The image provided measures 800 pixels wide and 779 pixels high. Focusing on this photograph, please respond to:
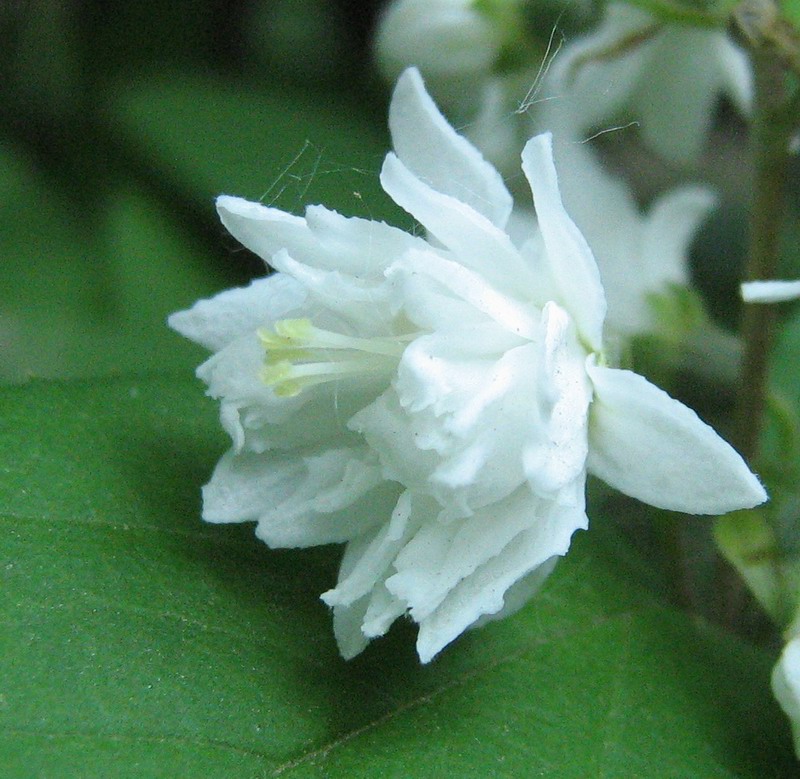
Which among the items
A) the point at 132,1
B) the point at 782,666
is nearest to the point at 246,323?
the point at 782,666

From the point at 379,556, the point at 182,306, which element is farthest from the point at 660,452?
the point at 182,306

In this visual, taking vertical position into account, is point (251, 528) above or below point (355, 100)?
above

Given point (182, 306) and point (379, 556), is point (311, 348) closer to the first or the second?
point (379, 556)

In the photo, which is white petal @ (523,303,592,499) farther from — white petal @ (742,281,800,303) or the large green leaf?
the large green leaf

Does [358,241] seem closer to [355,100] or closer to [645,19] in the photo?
[645,19]

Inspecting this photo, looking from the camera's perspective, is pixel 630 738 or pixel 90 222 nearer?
pixel 630 738

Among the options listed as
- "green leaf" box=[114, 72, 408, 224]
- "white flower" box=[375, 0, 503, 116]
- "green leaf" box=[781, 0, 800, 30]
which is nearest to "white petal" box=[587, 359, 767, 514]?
"green leaf" box=[781, 0, 800, 30]

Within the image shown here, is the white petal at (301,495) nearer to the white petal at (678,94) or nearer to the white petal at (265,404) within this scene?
the white petal at (265,404)
